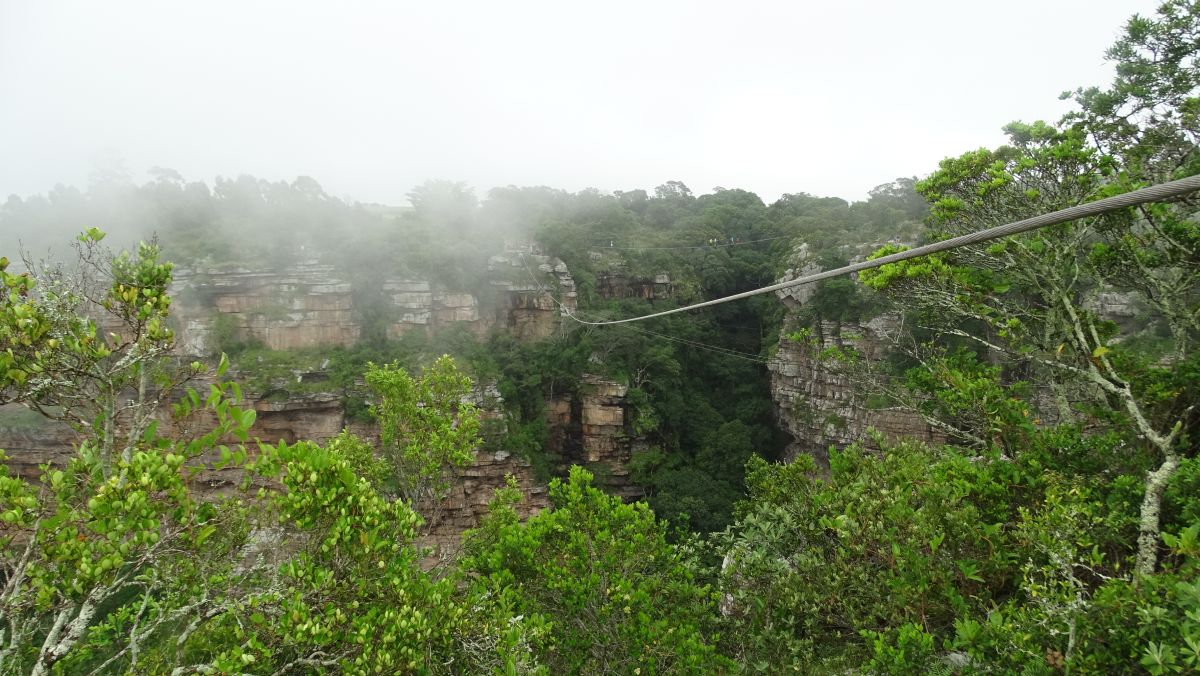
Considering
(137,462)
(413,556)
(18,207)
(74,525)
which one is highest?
(18,207)

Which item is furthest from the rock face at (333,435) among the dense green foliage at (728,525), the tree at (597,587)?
the tree at (597,587)

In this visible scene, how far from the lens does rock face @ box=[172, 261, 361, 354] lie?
23781 mm

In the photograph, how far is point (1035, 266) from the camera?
21.4 ft

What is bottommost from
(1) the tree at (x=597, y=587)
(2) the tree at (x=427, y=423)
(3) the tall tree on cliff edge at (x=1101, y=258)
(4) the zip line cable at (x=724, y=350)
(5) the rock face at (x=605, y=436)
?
(5) the rock face at (x=605, y=436)

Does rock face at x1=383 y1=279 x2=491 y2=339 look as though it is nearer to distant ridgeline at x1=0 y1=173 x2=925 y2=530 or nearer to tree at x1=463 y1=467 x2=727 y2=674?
distant ridgeline at x1=0 y1=173 x2=925 y2=530

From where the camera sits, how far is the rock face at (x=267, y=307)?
23781 millimetres

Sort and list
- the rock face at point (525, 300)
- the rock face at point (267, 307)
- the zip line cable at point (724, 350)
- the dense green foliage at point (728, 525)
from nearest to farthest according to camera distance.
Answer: the dense green foliage at point (728, 525), the rock face at point (267, 307), the rock face at point (525, 300), the zip line cable at point (724, 350)

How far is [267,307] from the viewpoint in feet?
80.2

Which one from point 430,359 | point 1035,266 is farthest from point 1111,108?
point 430,359

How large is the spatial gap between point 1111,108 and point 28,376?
12800 mm

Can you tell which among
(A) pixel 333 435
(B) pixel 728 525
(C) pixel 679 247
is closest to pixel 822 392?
(C) pixel 679 247

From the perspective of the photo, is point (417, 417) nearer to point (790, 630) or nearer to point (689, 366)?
point (790, 630)

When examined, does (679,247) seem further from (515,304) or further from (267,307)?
(267,307)

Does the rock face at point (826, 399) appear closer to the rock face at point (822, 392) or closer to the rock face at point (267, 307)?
the rock face at point (822, 392)
